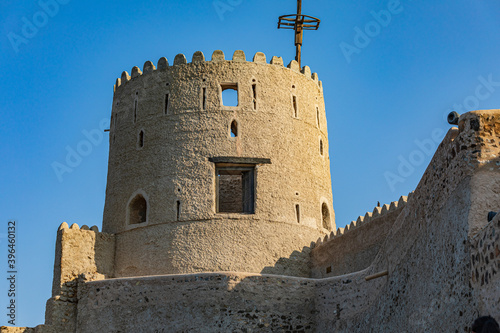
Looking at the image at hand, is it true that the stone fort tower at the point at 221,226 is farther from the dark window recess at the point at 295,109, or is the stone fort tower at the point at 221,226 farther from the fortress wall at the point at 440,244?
the fortress wall at the point at 440,244

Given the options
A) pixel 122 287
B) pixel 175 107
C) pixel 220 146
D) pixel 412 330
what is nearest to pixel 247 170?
pixel 220 146

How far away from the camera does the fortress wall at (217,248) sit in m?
20.8

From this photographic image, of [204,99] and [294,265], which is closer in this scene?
[294,265]

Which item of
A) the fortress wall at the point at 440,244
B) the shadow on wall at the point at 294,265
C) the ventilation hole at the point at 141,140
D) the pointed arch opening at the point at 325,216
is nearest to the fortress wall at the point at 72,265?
the ventilation hole at the point at 141,140

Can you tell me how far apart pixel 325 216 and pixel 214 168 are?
12.2ft

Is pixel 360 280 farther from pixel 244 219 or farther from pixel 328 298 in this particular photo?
pixel 244 219

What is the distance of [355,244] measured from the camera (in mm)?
20281

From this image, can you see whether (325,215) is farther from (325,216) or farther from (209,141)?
(209,141)

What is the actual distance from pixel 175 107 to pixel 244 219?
3.75 metres

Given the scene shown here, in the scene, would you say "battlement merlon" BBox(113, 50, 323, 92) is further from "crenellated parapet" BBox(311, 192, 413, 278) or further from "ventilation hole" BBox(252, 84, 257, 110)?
"crenellated parapet" BBox(311, 192, 413, 278)

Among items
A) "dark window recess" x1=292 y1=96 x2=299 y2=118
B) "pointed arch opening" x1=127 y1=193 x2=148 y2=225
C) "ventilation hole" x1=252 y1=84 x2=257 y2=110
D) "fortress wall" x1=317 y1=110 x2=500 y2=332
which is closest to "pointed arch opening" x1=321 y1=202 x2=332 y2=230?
"dark window recess" x1=292 y1=96 x2=299 y2=118

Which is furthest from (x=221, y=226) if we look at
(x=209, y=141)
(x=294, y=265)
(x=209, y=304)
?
(x=209, y=304)

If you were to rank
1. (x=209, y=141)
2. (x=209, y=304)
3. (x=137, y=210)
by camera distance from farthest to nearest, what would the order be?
1. (x=137, y=210)
2. (x=209, y=141)
3. (x=209, y=304)

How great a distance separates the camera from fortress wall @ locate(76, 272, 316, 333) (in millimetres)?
18562
